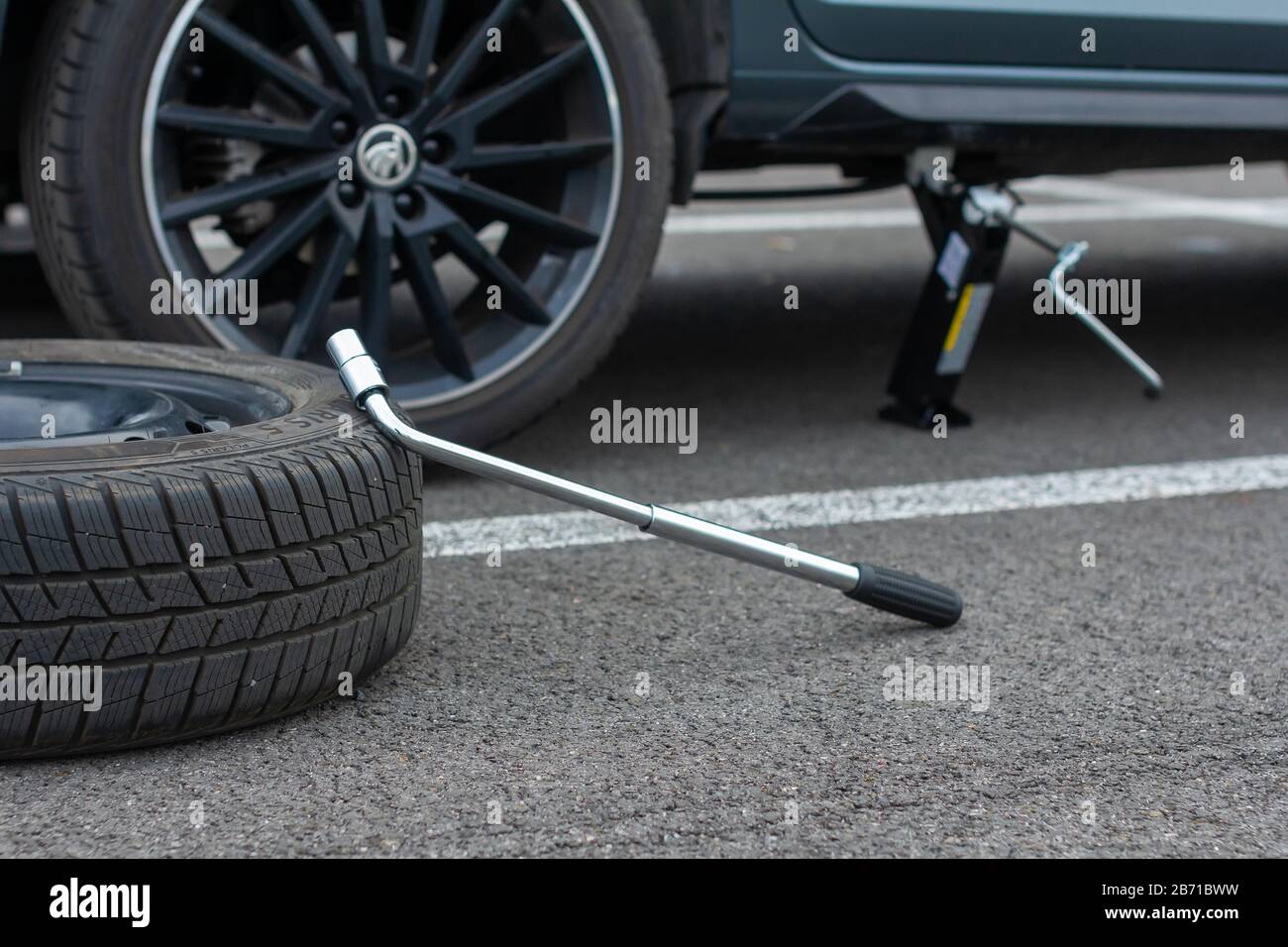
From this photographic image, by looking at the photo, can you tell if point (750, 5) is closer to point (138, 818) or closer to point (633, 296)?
point (633, 296)

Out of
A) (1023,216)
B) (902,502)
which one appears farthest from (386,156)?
(1023,216)

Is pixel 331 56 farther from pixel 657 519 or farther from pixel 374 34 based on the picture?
pixel 657 519

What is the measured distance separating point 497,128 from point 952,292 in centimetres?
99

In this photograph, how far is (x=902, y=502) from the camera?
2611 mm

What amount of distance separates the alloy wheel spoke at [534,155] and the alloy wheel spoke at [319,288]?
0.23 meters

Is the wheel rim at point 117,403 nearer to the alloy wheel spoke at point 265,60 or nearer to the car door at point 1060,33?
the alloy wheel spoke at point 265,60

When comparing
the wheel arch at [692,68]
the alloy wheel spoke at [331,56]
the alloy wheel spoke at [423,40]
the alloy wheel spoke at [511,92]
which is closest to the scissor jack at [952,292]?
the wheel arch at [692,68]

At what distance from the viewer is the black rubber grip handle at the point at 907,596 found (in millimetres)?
1985

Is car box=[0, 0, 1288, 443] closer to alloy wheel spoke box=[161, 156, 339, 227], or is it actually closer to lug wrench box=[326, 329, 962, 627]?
alloy wheel spoke box=[161, 156, 339, 227]

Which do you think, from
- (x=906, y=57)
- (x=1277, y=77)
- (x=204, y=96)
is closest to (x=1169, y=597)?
(x=906, y=57)

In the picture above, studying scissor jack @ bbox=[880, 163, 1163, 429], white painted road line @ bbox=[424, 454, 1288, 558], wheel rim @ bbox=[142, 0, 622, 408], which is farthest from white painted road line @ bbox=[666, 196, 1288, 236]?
white painted road line @ bbox=[424, 454, 1288, 558]

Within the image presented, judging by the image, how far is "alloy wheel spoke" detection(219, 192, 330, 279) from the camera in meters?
2.45

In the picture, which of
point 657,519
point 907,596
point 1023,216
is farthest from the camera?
point 1023,216
